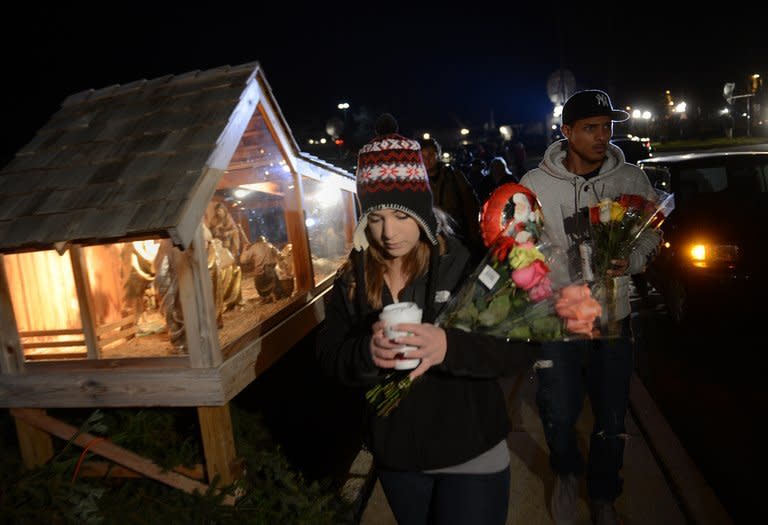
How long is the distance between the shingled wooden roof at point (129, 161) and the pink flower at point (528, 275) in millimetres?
2024

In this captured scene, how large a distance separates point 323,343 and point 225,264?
9.42 ft

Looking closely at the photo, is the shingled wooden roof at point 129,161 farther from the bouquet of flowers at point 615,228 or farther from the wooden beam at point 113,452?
the bouquet of flowers at point 615,228

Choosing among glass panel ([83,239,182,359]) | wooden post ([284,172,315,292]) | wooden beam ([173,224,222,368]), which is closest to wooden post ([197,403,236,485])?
wooden beam ([173,224,222,368])

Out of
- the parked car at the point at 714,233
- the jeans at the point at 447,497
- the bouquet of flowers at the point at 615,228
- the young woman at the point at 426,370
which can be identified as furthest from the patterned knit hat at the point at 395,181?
the parked car at the point at 714,233

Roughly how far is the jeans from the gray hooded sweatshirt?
1.37 m

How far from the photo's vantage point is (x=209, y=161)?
3.36 metres

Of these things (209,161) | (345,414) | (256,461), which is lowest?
(345,414)

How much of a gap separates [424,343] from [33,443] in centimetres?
365

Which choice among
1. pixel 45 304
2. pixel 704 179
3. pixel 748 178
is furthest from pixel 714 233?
pixel 45 304

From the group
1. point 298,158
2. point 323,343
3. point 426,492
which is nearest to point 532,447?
point 426,492

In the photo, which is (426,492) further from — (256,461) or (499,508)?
(256,461)

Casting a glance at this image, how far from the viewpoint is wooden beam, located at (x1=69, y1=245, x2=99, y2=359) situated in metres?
3.38

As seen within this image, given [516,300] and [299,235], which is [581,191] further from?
[299,235]

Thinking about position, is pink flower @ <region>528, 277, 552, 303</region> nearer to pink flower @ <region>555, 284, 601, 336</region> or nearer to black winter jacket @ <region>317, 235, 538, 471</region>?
pink flower @ <region>555, 284, 601, 336</region>
